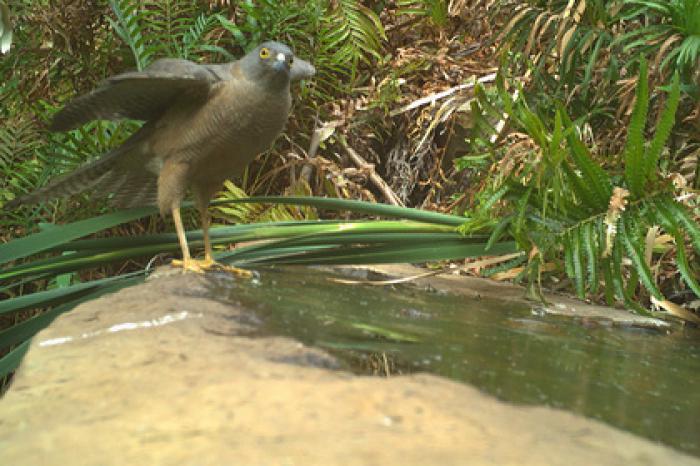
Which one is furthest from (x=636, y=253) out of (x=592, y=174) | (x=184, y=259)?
(x=184, y=259)

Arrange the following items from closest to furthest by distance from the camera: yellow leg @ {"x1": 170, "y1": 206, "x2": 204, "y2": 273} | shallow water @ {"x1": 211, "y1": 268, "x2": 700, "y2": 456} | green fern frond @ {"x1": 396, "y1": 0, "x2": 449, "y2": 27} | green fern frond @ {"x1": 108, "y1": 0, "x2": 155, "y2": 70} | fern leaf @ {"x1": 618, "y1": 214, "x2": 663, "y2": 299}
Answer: shallow water @ {"x1": 211, "y1": 268, "x2": 700, "y2": 456}
fern leaf @ {"x1": 618, "y1": 214, "x2": 663, "y2": 299}
yellow leg @ {"x1": 170, "y1": 206, "x2": 204, "y2": 273}
green fern frond @ {"x1": 108, "y1": 0, "x2": 155, "y2": 70}
green fern frond @ {"x1": 396, "y1": 0, "x2": 449, "y2": 27}

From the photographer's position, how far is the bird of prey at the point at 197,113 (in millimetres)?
2672

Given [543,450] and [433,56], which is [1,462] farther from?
[433,56]

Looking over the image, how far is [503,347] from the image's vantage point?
1.69 meters

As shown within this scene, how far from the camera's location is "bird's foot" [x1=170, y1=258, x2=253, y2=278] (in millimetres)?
2476

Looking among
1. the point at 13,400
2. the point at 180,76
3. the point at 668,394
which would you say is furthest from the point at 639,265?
the point at 13,400

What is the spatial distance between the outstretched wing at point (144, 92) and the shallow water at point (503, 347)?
2.38 feet

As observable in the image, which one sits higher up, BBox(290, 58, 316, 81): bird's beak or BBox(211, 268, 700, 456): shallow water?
BBox(290, 58, 316, 81): bird's beak

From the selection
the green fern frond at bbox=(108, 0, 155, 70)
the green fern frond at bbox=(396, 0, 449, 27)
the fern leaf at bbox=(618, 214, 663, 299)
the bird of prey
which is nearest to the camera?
the fern leaf at bbox=(618, 214, 663, 299)

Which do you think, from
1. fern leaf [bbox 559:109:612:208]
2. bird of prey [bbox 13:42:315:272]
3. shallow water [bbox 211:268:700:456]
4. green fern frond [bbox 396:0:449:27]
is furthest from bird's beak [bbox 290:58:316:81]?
green fern frond [bbox 396:0:449:27]

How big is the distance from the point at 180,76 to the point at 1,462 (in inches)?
73.5

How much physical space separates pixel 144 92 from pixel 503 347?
5.39 feet

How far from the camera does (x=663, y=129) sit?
7.76 ft

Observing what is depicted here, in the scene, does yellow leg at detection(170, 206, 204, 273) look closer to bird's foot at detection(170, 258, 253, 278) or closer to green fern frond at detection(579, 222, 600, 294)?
bird's foot at detection(170, 258, 253, 278)
